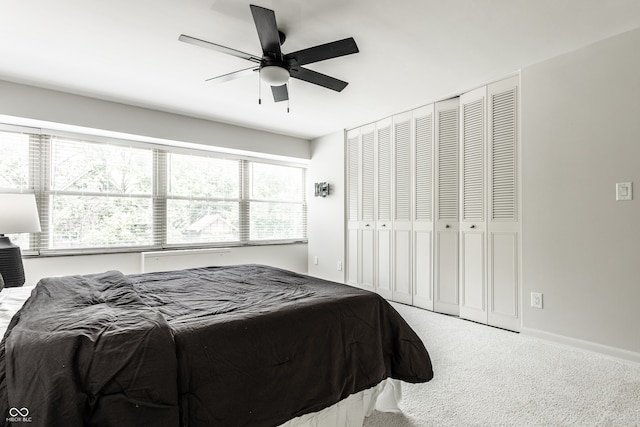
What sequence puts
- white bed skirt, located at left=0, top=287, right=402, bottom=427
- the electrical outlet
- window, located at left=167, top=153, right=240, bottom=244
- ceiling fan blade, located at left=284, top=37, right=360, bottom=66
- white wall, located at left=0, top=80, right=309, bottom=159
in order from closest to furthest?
white bed skirt, located at left=0, top=287, right=402, bottom=427 → ceiling fan blade, located at left=284, top=37, right=360, bottom=66 → the electrical outlet → white wall, located at left=0, top=80, right=309, bottom=159 → window, located at left=167, top=153, right=240, bottom=244

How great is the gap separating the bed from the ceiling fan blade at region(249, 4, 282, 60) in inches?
61.5

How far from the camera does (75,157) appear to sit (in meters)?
3.96

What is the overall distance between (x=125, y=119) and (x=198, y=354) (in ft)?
12.1

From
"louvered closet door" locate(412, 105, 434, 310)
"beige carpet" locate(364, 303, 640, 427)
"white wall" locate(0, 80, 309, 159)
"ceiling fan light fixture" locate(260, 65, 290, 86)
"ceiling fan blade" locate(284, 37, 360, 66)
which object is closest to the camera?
"beige carpet" locate(364, 303, 640, 427)

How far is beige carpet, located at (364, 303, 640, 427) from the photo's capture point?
178cm

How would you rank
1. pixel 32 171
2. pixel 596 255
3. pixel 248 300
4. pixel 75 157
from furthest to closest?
pixel 75 157
pixel 32 171
pixel 596 255
pixel 248 300

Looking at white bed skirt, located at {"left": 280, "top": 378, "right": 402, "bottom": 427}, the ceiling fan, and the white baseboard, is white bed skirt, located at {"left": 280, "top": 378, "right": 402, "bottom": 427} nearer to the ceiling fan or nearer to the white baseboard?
the white baseboard

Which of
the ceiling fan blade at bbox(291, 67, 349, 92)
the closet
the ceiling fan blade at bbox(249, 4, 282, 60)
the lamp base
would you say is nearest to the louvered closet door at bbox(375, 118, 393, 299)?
the closet

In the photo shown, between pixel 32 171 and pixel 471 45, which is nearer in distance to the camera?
pixel 471 45

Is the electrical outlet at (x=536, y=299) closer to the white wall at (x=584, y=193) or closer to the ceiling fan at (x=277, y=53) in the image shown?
the white wall at (x=584, y=193)

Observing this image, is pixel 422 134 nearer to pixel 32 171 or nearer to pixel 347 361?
pixel 347 361

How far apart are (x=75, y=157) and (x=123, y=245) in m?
1.16

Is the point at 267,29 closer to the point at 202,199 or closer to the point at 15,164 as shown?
the point at 202,199

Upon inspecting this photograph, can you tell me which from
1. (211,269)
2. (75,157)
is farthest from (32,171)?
(211,269)
